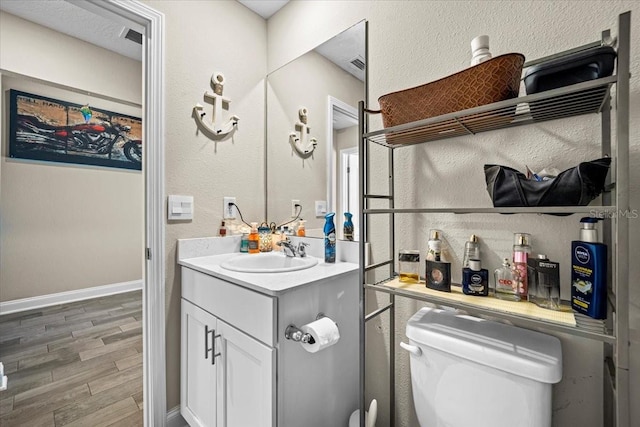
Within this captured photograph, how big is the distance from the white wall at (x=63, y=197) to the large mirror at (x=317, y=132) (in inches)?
91.5

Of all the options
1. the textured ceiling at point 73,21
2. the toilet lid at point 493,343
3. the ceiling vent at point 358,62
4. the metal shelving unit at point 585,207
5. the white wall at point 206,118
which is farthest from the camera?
the textured ceiling at point 73,21

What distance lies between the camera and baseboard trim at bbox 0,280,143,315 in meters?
2.73

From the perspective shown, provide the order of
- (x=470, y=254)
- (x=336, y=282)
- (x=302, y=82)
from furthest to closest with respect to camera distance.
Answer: (x=302, y=82) < (x=336, y=282) < (x=470, y=254)

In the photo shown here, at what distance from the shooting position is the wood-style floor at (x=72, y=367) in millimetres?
1479

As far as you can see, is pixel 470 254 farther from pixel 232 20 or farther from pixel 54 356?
pixel 54 356

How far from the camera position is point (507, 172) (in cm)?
75

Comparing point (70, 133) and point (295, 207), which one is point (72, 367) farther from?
point (70, 133)

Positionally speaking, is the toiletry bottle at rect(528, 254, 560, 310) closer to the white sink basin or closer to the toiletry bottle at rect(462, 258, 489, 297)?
the toiletry bottle at rect(462, 258, 489, 297)

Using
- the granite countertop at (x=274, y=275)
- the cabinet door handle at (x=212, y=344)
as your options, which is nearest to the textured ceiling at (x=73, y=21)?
the granite countertop at (x=274, y=275)

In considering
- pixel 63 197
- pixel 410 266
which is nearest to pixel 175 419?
pixel 410 266

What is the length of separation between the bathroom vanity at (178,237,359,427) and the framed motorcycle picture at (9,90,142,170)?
2673mm

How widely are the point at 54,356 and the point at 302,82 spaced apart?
2.54 m

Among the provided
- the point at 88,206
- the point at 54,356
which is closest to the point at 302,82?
the point at 54,356

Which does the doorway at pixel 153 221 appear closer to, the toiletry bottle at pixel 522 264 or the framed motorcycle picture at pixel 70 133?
the toiletry bottle at pixel 522 264
